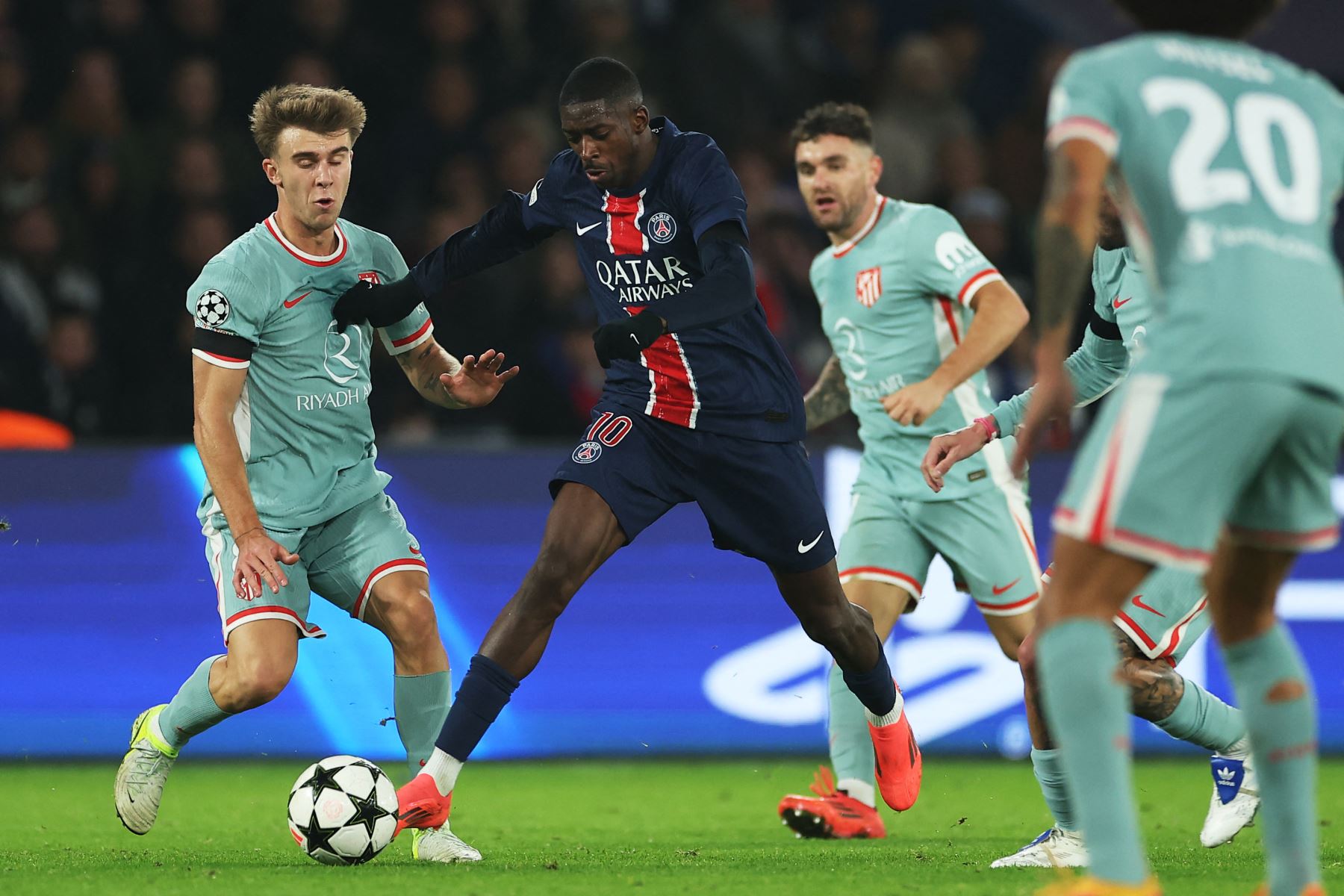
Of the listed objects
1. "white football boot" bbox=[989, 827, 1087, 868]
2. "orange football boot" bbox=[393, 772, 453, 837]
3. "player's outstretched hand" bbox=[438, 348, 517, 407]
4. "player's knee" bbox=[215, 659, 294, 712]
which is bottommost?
"white football boot" bbox=[989, 827, 1087, 868]

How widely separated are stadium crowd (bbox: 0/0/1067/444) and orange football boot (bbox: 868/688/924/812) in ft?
12.9

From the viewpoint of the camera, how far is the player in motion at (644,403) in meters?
5.11

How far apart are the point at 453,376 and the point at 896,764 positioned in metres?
1.96

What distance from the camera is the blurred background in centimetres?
802

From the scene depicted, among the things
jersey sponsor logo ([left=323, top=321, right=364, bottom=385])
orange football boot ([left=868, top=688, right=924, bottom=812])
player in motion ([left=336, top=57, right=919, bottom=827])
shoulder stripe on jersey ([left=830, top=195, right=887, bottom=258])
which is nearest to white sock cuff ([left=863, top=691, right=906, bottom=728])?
orange football boot ([left=868, top=688, right=924, bottom=812])

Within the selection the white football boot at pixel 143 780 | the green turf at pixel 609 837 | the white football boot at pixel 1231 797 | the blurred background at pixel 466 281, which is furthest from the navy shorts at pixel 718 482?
the blurred background at pixel 466 281

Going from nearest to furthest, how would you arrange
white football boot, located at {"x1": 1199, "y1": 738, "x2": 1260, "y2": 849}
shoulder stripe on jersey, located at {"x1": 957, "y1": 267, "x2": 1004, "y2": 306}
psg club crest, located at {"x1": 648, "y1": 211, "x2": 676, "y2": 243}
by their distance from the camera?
1. psg club crest, located at {"x1": 648, "y1": 211, "x2": 676, "y2": 243}
2. white football boot, located at {"x1": 1199, "y1": 738, "x2": 1260, "y2": 849}
3. shoulder stripe on jersey, located at {"x1": 957, "y1": 267, "x2": 1004, "y2": 306}

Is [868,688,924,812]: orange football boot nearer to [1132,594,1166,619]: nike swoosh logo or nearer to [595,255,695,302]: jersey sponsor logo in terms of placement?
[1132,594,1166,619]: nike swoosh logo

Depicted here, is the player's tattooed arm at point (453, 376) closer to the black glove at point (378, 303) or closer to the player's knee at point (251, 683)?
the black glove at point (378, 303)

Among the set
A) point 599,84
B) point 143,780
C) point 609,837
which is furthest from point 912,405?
point 143,780

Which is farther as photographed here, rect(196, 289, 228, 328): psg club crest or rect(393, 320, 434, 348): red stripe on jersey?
rect(393, 320, 434, 348): red stripe on jersey

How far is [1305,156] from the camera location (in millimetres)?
3256

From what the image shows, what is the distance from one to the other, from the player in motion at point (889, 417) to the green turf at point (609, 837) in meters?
0.67

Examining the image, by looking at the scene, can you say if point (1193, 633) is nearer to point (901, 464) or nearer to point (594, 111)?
point (901, 464)
